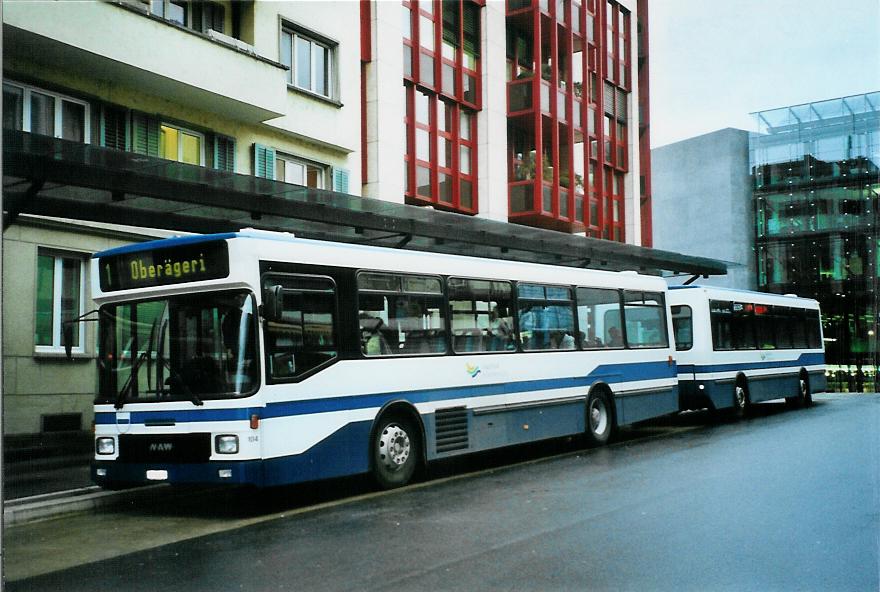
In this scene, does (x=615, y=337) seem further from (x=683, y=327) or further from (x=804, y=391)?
(x=804, y=391)

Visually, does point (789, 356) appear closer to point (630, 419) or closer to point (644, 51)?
point (630, 419)

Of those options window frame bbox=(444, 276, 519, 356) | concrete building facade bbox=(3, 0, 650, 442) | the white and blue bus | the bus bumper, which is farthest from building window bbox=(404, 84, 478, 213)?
the bus bumper

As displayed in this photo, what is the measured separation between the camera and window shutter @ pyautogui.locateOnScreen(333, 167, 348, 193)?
23.6 m

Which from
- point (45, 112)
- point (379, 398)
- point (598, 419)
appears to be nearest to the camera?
point (379, 398)

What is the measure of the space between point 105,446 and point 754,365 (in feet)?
54.9

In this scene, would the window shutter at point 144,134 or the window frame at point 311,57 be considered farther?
the window frame at point 311,57

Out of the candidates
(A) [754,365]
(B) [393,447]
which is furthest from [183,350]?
(A) [754,365]

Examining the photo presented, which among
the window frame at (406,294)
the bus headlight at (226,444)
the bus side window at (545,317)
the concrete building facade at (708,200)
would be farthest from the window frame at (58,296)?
the concrete building facade at (708,200)

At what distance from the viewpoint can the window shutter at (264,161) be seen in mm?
21266

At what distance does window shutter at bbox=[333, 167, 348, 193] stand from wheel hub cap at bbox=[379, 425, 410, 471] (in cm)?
1258

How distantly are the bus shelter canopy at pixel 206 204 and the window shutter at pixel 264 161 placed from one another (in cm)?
451

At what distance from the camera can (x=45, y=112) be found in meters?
17.1

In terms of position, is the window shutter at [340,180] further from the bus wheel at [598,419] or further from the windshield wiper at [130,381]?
the windshield wiper at [130,381]

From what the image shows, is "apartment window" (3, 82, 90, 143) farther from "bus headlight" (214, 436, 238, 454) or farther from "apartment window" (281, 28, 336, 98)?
"bus headlight" (214, 436, 238, 454)
